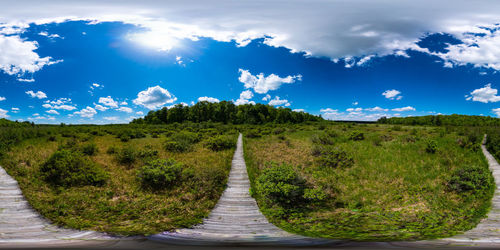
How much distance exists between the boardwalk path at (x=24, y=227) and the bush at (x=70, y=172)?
4.54 feet

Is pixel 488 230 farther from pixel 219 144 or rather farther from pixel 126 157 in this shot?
pixel 126 157

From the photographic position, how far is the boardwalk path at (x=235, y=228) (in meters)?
4.60

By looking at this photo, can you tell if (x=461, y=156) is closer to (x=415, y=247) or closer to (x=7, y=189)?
(x=415, y=247)

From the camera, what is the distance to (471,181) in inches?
356

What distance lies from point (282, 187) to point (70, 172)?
9652 millimetres

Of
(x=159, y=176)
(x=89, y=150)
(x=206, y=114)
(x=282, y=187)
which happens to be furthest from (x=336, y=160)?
(x=206, y=114)

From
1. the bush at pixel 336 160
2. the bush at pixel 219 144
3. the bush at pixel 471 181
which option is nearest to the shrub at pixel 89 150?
the bush at pixel 219 144

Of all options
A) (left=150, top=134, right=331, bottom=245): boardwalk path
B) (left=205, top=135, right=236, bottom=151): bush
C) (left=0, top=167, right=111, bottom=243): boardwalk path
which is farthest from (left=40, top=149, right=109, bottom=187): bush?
(left=205, top=135, right=236, bottom=151): bush

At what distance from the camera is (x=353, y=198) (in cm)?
876

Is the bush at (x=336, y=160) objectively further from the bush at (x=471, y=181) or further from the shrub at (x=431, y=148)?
the shrub at (x=431, y=148)

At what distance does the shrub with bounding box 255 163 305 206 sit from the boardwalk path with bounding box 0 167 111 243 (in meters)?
4.88

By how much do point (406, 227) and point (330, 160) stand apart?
782cm

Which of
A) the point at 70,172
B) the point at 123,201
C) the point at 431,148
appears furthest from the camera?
the point at 431,148

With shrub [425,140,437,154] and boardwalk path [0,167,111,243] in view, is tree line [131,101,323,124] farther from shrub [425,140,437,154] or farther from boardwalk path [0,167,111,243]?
boardwalk path [0,167,111,243]
